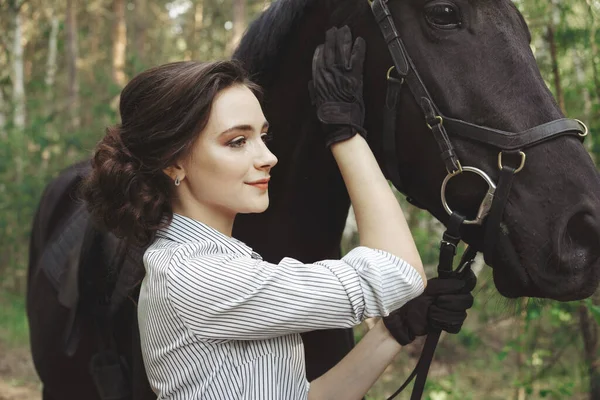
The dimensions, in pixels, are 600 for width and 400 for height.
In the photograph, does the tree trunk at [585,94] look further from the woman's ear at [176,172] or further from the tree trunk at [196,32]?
the tree trunk at [196,32]

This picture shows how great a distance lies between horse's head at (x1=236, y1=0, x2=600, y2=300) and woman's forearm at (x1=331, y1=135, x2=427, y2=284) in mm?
204

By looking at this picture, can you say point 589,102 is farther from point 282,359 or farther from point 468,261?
point 282,359

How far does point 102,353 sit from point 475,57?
183cm

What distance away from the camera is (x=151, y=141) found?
1.68 metres

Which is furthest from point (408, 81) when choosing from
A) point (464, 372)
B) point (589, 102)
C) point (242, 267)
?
point (464, 372)

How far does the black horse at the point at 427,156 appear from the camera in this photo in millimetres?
1608

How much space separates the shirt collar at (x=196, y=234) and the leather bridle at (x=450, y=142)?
1.93 feet

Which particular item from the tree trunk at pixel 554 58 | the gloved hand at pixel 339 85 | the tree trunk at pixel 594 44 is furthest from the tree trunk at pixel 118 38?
the gloved hand at pixel 339 85

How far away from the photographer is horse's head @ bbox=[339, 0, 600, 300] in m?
1.59

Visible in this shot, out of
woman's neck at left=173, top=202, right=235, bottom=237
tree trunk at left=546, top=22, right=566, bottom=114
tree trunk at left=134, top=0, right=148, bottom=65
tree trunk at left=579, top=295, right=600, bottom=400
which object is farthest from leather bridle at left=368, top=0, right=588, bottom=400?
tree trunk at left=134, top=0, right=148, bottom=65

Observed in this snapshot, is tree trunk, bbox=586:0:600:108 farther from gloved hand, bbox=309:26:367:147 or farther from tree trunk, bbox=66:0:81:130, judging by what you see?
tree trunk, bbox=66:0:81:130

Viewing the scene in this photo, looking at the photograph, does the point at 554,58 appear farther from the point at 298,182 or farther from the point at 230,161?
the point at 230,161

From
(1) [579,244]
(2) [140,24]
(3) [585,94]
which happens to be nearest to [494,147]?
(1) [579,244]

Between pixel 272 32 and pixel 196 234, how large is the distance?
872 mm
